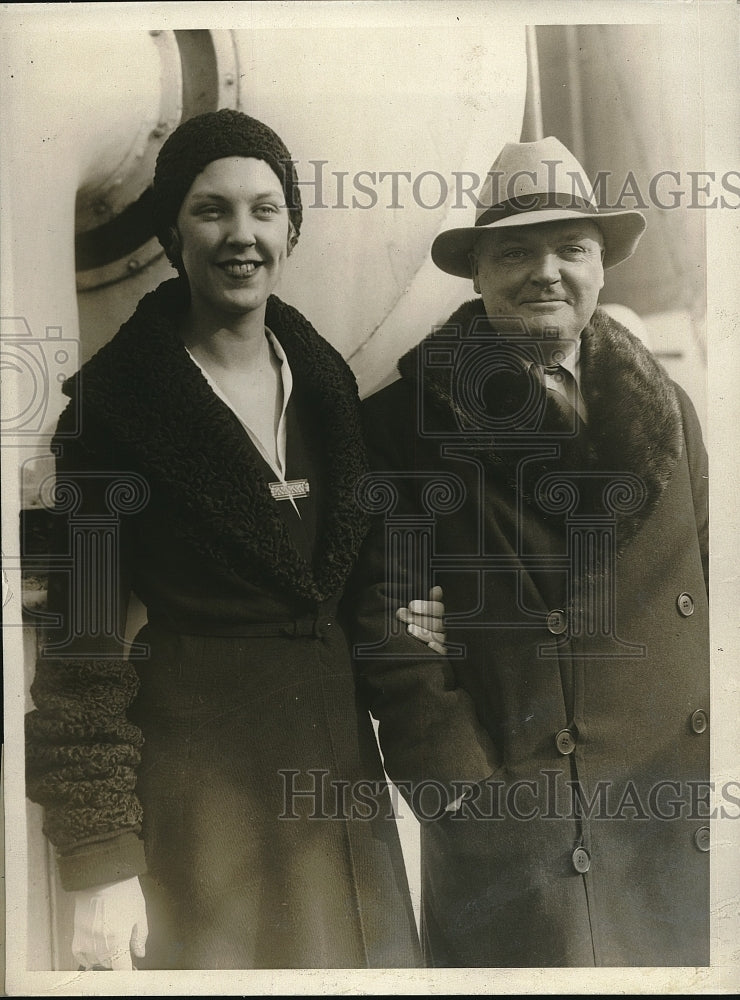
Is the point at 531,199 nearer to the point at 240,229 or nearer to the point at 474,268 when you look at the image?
the point at 474,268

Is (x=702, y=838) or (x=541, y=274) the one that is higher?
(x=541, y=274)

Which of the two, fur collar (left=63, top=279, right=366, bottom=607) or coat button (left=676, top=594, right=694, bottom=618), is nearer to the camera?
fur collar (left=63, top=279, right=366, bottom=607)

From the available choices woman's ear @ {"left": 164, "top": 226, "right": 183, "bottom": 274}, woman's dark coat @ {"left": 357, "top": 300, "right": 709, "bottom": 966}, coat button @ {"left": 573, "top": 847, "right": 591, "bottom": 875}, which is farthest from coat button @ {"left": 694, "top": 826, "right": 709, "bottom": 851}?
woman's ear @ {"left": 164, "top": 226, "right": 183, "bottom": 274}

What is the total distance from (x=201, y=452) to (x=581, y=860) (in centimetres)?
103

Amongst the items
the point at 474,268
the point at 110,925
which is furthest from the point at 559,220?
the point at 110,925

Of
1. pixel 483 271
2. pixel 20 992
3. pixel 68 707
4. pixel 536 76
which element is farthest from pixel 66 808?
pixel 536 76

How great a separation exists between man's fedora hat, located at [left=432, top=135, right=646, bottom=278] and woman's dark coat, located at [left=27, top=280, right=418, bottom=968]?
311 millimetres

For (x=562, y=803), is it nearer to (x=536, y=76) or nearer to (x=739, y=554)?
(x=739, y=554)

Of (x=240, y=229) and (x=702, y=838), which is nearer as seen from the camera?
(x=240, y=229)

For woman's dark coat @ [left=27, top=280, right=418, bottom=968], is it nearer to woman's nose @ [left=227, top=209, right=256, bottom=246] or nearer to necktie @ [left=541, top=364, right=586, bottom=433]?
woman's nose @ [left=227, top=209, right=256, bottom=246]

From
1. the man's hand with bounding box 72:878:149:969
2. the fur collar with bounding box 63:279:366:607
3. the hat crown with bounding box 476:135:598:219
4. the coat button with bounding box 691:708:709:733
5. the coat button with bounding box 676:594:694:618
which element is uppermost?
the hat crown with bounding box 476:135:598:219

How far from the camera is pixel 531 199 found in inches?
72.5

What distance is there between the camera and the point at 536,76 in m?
1.88

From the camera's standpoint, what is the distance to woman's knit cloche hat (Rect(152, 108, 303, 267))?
5.87ft
